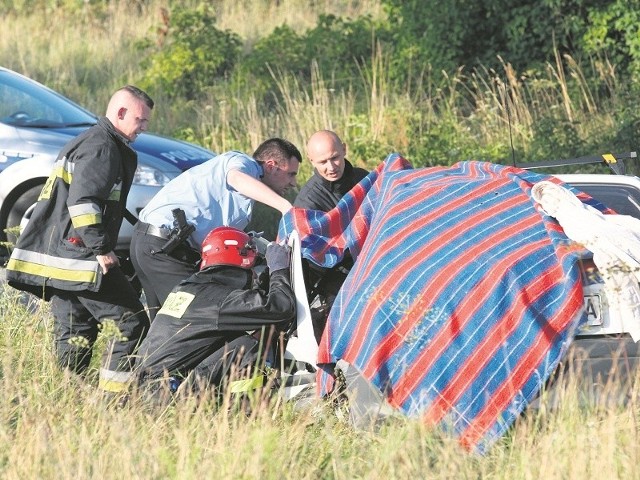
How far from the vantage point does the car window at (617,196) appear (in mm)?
6832

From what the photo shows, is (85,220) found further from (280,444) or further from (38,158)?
(38,158)

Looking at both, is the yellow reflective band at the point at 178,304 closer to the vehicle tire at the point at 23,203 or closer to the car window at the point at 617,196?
the car window at the point at 617,196

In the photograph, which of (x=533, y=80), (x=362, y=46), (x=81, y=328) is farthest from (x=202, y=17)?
(x=81, y=328)

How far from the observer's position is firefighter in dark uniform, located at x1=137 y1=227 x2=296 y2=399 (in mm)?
5832

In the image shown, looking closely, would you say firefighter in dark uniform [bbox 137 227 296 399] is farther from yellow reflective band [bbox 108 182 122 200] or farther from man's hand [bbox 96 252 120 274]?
yellow reflective band [bbox 108 182 122 200]

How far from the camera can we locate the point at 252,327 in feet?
Answer: 19.2

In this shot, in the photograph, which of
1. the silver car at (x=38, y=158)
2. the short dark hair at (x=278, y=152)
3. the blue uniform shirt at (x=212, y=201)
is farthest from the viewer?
the silver car at (x=38, y=158)

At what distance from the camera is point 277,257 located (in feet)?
20.1

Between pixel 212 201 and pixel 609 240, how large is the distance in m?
2.31

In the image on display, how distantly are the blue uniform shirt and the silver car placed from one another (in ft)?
9.76

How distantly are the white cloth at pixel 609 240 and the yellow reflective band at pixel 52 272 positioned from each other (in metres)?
2.24

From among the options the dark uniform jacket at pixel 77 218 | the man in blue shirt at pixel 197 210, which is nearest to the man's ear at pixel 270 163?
the man in blue shirt at pixel 197 210

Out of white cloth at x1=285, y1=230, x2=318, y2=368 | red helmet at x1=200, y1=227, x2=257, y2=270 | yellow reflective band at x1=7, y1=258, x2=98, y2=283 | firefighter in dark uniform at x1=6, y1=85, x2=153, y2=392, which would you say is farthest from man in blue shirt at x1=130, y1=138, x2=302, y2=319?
white cloth at x1=285, y1=230, x2=318, y2=368

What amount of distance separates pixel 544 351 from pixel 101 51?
644 inches
